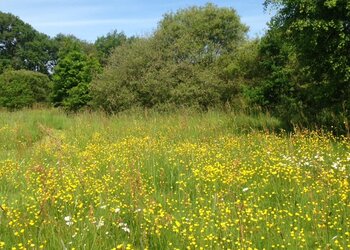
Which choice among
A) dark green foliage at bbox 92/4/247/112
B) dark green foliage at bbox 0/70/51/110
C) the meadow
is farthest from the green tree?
dark green foliage at bbox 0/70/51/110

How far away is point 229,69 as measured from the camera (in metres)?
18.7

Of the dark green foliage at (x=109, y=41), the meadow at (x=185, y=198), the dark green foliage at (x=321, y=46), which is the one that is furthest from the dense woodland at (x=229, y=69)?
the dark green foliage at (x=109, y=41)

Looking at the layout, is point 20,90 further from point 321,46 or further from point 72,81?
point 321,46

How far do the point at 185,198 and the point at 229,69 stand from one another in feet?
48.9

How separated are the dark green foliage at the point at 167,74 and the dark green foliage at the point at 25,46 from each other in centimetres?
4436

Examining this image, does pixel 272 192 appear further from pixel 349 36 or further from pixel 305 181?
pixel 349 36

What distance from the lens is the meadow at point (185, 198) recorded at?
354 centimetres

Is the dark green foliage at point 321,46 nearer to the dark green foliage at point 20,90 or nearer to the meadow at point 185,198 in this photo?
the meadow at point 185,198

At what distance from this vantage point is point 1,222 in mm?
3977

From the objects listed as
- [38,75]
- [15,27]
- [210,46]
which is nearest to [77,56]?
[38,75]

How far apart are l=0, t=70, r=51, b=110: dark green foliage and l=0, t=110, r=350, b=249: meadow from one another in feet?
96.4

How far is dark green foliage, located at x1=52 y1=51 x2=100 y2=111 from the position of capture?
29.9 metres

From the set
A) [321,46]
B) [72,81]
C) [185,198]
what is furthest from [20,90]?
[185,198]

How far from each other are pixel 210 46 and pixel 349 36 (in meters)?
15.2
